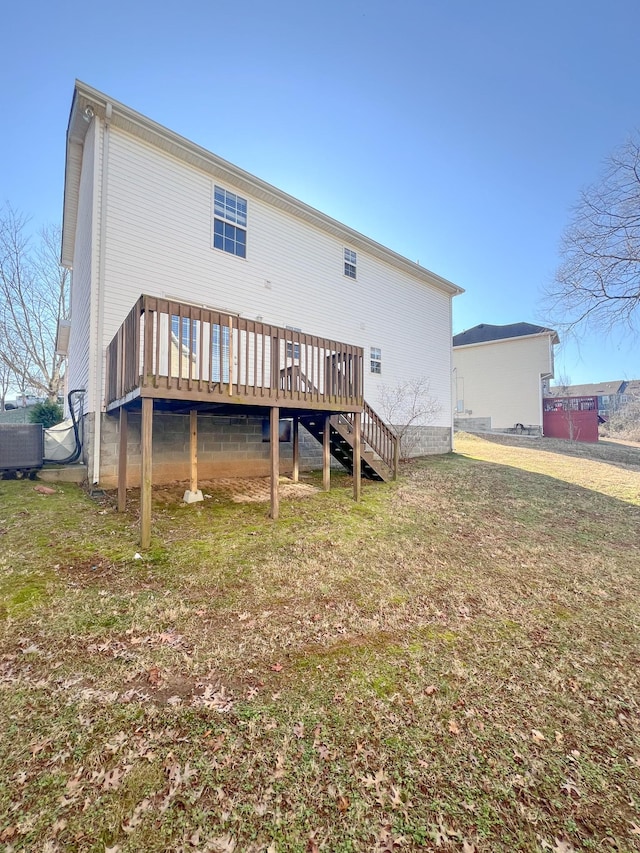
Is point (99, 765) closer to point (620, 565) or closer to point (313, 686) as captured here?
point (313, 686)

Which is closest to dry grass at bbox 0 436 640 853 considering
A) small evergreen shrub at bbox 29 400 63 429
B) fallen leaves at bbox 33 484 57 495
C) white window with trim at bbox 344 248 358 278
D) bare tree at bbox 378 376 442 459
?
fallen leaves at bbox 33 484 57 495

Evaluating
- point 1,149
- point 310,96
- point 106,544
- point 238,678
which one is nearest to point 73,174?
point 310,96

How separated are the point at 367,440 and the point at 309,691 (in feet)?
21.8

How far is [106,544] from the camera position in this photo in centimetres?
457

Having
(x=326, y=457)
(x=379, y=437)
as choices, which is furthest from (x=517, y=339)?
(x=326, y=457)

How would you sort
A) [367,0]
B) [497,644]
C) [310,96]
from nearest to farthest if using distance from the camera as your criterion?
[497,644], [367,0], [310,96]

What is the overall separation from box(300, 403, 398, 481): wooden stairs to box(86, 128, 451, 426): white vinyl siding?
2833 millimetres

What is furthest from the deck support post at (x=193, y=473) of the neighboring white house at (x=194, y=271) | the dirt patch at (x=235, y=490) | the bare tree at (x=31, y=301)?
the bare tree at (x=31, y=301)

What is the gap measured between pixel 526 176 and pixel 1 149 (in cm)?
1941

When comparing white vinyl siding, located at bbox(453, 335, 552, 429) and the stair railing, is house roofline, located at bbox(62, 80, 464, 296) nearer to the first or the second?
the stair railing

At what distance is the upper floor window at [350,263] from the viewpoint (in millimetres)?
11617

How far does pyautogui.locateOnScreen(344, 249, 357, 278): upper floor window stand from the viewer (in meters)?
11.6

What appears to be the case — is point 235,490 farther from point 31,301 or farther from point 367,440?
point 31,301

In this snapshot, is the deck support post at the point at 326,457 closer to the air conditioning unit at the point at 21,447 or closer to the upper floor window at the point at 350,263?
the air conditioning unit at the point at 21,447
